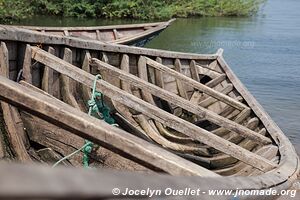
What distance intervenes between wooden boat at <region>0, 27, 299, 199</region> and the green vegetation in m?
15.8

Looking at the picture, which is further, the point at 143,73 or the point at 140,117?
the point at 143,73

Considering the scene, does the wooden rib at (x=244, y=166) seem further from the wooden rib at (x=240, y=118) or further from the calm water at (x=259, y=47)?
the calm water at (x=259, y=47)

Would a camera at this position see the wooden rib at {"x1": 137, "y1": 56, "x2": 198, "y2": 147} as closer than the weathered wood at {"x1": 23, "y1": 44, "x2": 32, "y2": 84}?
No

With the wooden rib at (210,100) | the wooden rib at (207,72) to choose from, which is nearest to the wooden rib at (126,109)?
the wooden rib at (210,100)

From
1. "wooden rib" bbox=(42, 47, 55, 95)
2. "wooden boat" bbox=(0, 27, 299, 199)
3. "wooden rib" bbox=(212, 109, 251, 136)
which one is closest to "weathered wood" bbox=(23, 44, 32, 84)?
"wooden boat" bbox=(0, 27, 299, 199)

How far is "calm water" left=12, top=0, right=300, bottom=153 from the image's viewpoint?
9164 mm

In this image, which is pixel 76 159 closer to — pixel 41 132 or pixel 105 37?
pixel 41 132

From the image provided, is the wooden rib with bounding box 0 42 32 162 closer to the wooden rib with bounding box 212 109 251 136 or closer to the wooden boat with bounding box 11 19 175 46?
the wooden rib with bounding box 212 109 251 136

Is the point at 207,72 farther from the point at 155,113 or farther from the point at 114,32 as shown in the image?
the point at 114,32

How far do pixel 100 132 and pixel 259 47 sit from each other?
15.4 meters

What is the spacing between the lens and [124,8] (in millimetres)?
24375

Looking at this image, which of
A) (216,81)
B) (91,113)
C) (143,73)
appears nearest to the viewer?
(91,113)

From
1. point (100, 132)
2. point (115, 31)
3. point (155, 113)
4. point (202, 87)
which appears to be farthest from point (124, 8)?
point (100, 132)

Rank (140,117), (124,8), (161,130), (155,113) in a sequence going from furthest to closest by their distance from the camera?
(124,8) < (161,130) < (140,117) < (155,113)
